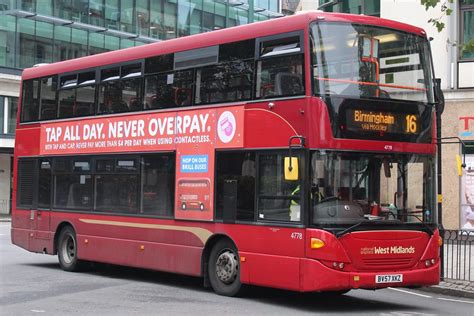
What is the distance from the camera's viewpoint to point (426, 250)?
39.2 feet

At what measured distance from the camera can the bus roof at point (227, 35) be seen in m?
11.7

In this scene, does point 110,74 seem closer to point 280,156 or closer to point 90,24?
point 280,156

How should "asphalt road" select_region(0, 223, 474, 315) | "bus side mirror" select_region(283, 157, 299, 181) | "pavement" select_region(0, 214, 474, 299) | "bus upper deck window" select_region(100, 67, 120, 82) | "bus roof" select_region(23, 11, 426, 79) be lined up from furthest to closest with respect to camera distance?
"bus upper deck window" select_region(100, 67, 120, 82), "pavement" select_region(0, 214, 474, 299), "bus roof" select_region(23, 11, 426, 79), "bus side mirror" select_region(283, 157, 299, 181), "asphalt road" select_region(0, 223, 474, 315)

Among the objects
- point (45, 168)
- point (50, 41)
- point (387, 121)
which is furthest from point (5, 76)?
point (387, 121)

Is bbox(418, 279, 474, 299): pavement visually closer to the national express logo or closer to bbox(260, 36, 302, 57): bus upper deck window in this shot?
the national express logo

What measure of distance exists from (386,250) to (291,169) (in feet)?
6.06

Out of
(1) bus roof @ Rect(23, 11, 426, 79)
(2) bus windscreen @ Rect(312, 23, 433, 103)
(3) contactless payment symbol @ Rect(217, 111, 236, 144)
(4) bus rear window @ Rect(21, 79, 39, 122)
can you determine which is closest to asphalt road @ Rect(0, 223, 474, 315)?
(3) contactless payment symbol @ Rect(217, 111, 236, 144)

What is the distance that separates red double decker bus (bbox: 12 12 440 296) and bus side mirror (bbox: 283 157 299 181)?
0.03 m

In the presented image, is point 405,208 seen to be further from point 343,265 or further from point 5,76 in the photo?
point 5,76

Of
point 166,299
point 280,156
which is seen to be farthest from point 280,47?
point 166,299

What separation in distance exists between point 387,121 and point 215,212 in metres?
3.25

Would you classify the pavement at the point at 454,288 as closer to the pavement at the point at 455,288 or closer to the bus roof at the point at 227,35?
the pavement at the point at 455,288

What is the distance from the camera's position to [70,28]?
44.6m

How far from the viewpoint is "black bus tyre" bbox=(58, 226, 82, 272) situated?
16.6 m
